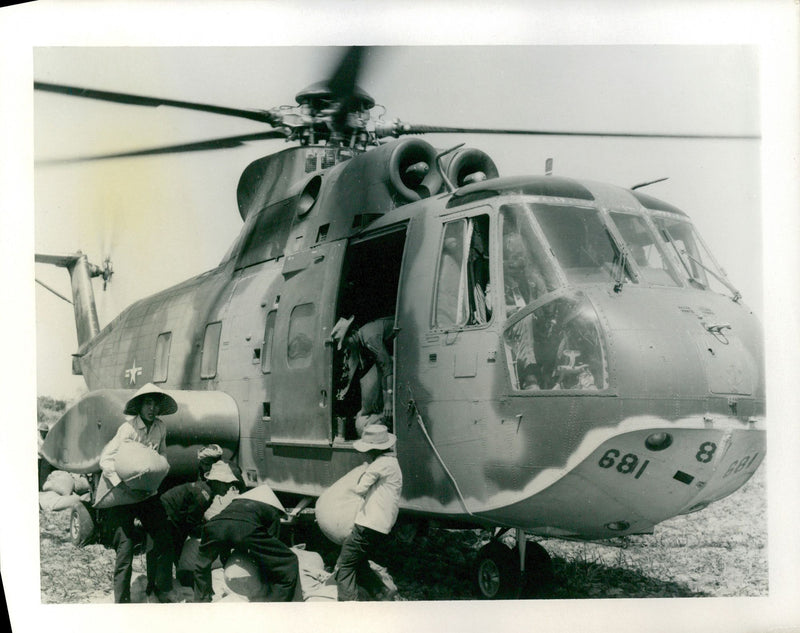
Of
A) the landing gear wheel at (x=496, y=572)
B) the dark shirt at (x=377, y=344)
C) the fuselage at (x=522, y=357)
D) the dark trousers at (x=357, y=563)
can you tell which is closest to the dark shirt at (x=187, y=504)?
the fuselage at (x=522, y=357)

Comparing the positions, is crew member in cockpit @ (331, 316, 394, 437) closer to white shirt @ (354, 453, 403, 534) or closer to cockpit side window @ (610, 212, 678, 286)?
white shirt @ (354, 453, 403, 534)

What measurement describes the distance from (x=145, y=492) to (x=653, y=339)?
3708 mm

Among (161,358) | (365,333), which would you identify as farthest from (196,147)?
(365,333)

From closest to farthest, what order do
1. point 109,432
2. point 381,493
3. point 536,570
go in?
point 381,493 < point 536,570 < point 109,432

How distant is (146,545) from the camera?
20.2 ft

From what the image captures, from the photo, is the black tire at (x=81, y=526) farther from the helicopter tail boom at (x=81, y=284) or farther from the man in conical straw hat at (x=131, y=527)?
the helicopter tail boom at (x=81, y=284)

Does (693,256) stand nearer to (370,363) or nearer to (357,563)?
(370,363)

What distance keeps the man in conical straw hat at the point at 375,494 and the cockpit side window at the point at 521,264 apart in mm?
1249

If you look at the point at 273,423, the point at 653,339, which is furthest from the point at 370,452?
the point at 653,339

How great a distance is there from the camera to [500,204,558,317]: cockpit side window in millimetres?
5109

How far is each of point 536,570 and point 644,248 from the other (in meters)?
2.24

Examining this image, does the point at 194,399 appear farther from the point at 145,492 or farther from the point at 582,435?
the point at 582,435

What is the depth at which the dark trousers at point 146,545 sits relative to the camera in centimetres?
612

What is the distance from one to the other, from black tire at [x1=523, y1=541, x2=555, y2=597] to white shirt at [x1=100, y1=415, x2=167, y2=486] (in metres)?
2.74
